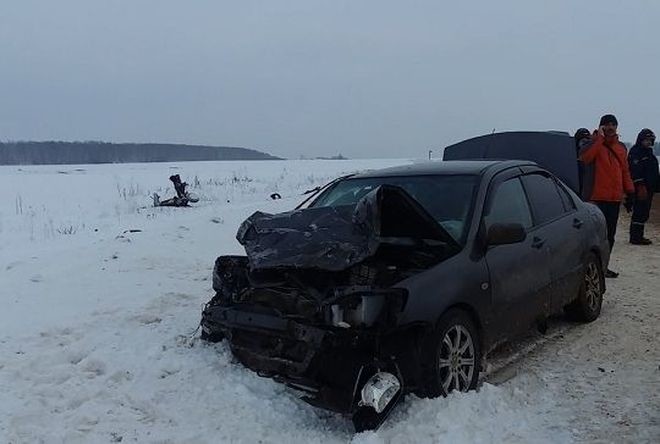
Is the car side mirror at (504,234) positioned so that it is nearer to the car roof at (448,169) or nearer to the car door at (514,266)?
the car door at (514,266)

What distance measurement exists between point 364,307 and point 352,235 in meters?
0.68

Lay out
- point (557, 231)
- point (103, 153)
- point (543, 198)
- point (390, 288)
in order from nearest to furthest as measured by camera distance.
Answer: point (390, 288) → point (557, 231) → point (543, 198) → point (103, 153)

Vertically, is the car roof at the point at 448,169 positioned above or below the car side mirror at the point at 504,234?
above

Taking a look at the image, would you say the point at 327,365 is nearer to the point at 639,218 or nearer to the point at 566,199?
the point at 566,199

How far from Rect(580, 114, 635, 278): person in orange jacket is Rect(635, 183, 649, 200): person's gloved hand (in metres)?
2.47

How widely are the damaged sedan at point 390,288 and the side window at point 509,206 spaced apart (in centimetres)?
1

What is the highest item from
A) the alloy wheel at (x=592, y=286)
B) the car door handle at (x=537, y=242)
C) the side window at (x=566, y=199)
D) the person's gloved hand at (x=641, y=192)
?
the side window at (x=566, y=199)

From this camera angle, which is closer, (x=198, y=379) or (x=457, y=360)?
(x=457, y=360)

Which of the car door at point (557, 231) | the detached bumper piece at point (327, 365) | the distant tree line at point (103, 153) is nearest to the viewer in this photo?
the detached bumper piece at point (327, 365)

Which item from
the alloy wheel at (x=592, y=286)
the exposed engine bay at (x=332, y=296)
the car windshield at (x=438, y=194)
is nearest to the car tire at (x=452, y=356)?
the exposed engine bay at (x=332, y=296)

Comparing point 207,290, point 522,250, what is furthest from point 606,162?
point 207,290

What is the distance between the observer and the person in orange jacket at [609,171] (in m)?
8.52

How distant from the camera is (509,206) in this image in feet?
17.6

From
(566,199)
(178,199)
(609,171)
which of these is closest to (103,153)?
(178,199)
